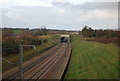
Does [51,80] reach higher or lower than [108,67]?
lower

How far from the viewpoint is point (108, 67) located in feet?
78.1

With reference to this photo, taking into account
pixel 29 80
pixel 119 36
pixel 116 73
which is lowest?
pixel 29 80

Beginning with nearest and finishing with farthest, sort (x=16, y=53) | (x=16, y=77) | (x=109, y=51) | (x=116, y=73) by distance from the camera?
(x=116, y=73)
(x=16, y=77)
(x=109, y=51)
(x=16, y=53)

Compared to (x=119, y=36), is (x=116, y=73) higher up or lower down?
lower down

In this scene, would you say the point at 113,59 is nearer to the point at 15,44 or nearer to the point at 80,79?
the point at 80,79

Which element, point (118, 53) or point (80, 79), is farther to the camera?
point (118, 53)

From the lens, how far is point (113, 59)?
26.1 meters

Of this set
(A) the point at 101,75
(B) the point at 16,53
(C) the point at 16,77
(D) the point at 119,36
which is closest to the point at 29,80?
(C) the point at 16,77

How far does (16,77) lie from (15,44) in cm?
1849

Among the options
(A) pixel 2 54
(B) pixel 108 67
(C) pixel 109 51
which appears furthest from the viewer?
(A) pixel 2 54

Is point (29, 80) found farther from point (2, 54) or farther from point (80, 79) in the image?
point (2, 54)

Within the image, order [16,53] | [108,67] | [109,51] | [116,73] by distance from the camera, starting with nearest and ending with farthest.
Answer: [116,73] < [108,67] < [109,51] < [16,53]

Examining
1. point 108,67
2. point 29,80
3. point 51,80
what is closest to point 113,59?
point 108,67

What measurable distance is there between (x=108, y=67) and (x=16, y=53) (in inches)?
879
